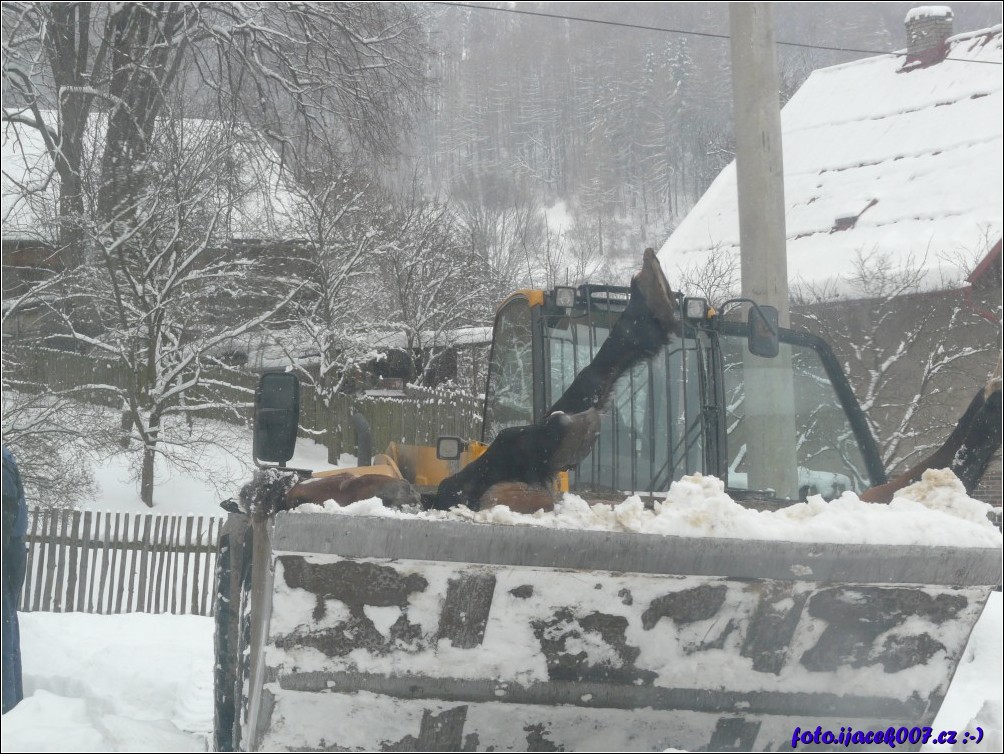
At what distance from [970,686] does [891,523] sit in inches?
139

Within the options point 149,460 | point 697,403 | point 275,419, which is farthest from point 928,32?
point 149,460

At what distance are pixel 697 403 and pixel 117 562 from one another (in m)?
9.70

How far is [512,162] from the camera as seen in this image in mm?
5977

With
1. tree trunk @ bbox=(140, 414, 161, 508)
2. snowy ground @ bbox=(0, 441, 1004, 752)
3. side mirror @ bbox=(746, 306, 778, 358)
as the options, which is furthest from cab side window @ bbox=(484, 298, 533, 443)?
tree trunk @ bbox=(140, 414, 161, 508)

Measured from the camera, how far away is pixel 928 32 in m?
7.37

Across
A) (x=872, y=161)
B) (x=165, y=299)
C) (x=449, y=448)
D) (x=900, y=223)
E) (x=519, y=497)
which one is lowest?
(x=519, y=497)

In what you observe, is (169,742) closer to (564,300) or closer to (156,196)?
(564,300)

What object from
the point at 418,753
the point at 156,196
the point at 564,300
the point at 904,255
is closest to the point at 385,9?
the point at 156,196

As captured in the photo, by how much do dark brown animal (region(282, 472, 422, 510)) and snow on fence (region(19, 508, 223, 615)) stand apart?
920 cm

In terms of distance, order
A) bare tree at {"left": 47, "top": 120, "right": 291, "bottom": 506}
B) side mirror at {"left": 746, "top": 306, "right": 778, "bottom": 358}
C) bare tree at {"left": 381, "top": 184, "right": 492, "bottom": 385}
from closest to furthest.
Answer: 1. side mirror at {"left": 746, "top": 306, "right": 778, "bottom": 358}
2. bare tree at {"left": 381, "top": 184, "right": 492, "bottom": 385}
3. bare tree at {"left": 47, "top": 120, "right": 291, "bottom": 506}

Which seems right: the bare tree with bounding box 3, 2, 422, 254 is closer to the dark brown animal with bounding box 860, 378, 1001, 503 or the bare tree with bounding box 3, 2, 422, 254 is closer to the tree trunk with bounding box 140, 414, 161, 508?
the tree trunk with bounding box 140, 414, 161, 508

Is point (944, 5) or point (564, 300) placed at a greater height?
point (944, 5)

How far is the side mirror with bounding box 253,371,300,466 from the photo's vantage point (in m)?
3.01

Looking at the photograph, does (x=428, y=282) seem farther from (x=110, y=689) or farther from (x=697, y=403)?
(x=697, y=403)
